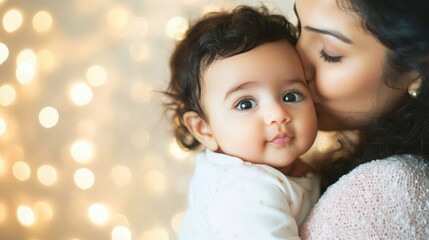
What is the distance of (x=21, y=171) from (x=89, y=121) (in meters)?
0.32

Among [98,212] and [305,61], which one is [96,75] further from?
[305,61]

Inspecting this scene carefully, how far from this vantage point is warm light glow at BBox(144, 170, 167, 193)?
6.72 ft

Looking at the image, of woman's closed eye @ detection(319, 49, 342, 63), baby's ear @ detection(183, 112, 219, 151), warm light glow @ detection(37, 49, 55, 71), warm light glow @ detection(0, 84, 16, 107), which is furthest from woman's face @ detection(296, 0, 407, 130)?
warm light glow @ detection(0, 84, 16, 107)

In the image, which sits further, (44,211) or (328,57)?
(44,211)

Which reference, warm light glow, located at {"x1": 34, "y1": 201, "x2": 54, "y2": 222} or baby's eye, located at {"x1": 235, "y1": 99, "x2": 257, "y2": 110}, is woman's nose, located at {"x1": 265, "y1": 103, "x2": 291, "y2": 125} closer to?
baby's eye, located at {"x1": 235, "y1": 99, "x2": 257, "y2": 110}

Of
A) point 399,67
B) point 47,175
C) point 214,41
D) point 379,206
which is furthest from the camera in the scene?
point 47,175

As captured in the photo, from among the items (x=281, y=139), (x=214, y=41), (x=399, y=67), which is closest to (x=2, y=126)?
(x=214, y=41)

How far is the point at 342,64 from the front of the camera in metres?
1.14

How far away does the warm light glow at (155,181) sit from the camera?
2.05m

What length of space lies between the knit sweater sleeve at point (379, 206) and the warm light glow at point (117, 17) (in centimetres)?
118

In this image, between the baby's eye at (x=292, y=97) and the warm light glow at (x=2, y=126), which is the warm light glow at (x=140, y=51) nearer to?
the warm light glow at (x=2, y=126)

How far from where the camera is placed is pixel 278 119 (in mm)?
1146

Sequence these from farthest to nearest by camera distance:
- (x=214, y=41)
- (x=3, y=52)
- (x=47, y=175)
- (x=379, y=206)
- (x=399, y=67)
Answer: (x=47, y=175)
(x=3, y=52)
(x=214, y=41)
(x=399, y=67)
(x=379, y=206)

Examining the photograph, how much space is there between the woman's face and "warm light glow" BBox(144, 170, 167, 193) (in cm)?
93
